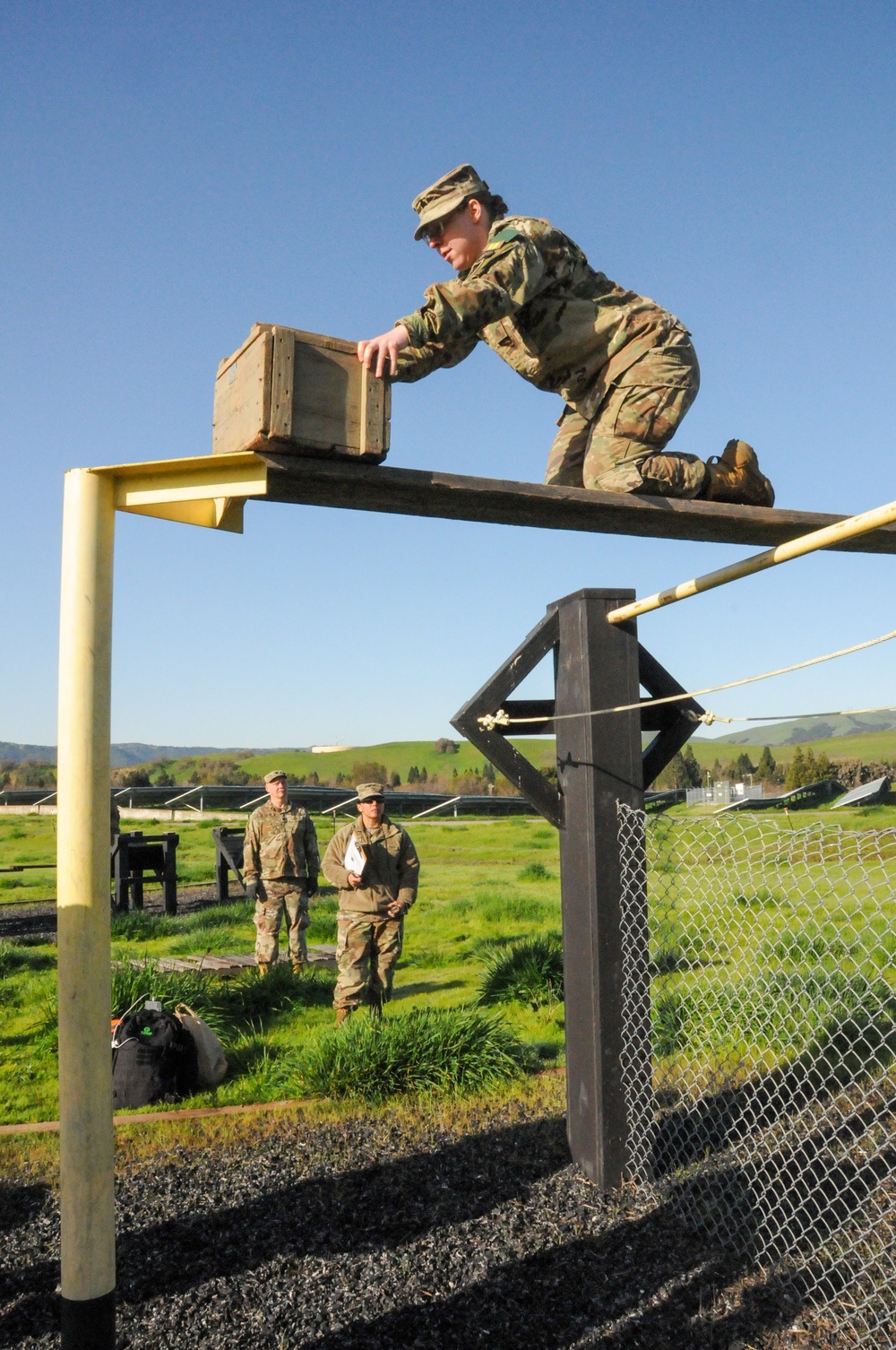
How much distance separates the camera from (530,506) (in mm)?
3521

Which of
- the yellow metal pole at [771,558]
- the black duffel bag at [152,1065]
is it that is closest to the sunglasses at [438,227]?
the yellow metal pole at [771,558]

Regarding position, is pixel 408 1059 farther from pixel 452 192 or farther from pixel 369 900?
pixel 452 192

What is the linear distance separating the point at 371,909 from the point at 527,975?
4.43 feet

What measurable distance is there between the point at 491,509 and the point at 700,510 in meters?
0.81

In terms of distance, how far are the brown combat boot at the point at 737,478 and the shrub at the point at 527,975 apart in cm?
490

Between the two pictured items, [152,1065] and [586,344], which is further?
[152,1065]

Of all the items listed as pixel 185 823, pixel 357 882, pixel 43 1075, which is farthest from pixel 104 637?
pixel 185 823

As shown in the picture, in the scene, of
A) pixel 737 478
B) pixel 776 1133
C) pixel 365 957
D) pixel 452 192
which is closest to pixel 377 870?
pixel 365 957

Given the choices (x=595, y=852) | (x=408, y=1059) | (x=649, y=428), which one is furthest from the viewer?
(x=408, y=1059)

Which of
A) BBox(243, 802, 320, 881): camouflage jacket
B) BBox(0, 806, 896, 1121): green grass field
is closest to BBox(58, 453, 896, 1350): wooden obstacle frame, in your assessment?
BBox(0, 806, 896, 1121): green grass field

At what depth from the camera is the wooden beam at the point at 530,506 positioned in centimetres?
310

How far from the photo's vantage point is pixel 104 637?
2.65 metres

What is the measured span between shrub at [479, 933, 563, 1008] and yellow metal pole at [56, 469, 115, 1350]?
5520mm

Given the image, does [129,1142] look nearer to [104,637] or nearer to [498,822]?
[104,637]
